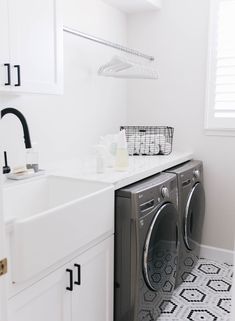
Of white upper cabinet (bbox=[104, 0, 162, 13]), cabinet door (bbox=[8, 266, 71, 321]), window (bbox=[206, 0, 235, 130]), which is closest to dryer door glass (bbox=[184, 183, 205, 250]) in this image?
window (bbox=[206, 0, 235, 130])

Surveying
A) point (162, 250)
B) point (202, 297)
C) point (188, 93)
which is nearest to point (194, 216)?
point (202, 297)

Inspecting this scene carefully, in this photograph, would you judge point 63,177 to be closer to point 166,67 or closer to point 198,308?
point 198,308

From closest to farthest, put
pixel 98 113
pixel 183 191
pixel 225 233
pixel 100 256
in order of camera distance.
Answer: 1. pixel 100 256
2. pixel 183 191
3. pixel 98 113
4. pixel 225 233

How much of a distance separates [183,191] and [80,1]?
1.58 metres

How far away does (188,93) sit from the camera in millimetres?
3061

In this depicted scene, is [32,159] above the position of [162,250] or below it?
above

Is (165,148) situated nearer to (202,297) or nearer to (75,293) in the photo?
(202,297)

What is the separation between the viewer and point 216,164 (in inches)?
120

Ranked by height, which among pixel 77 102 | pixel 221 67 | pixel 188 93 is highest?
pixel 221 67

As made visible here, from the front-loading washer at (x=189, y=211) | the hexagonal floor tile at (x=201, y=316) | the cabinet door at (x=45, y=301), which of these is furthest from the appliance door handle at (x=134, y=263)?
the front-loading washer at (x=189, y=211)

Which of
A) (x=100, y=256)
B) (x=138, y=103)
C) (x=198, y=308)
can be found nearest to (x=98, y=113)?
(x=138, y=103)

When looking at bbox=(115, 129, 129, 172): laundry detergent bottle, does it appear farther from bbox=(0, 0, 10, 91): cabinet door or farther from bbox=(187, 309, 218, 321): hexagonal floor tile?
bbox=(187, 309, 218, 321): hexagonal floor tile

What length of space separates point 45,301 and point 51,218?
356 mm

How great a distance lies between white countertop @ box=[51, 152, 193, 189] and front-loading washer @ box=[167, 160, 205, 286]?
0.10 meters
